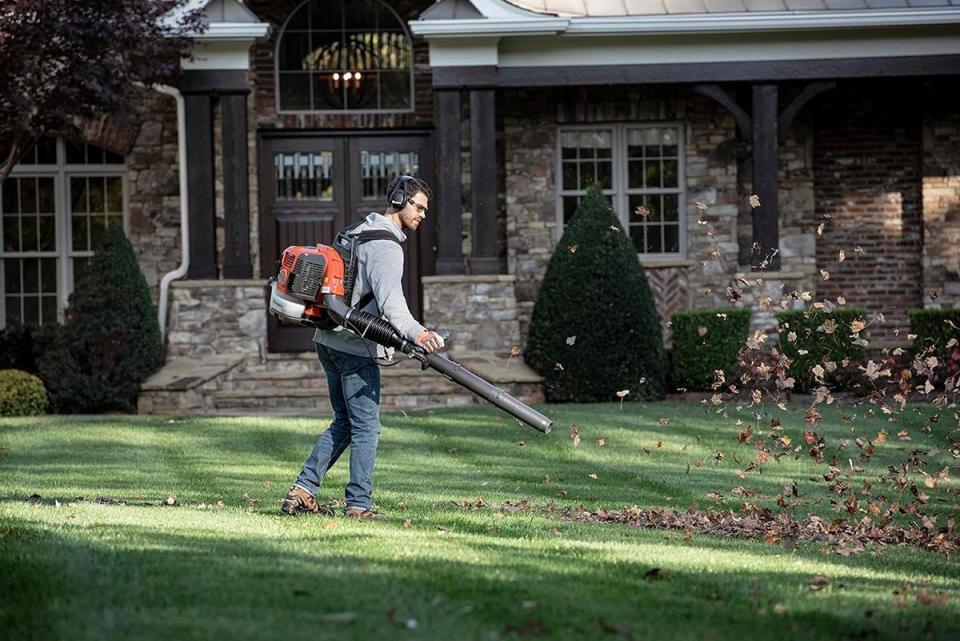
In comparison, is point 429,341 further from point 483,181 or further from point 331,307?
point 483,181

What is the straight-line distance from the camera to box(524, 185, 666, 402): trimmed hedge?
1414cm

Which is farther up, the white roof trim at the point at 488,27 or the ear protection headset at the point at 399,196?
the white roof trim at the point at 488,27

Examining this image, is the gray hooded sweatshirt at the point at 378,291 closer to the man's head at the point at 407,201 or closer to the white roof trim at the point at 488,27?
the man's head at the point at 407,201

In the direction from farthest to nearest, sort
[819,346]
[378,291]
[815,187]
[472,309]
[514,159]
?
[815,187]
[514,159]
[472,309]
[819,346]
[378,291]

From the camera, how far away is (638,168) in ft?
57.2

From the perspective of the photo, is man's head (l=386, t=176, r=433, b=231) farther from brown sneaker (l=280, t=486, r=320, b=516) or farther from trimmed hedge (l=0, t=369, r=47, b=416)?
trimmed hedge (l=0, t=369, r=47, b=416)

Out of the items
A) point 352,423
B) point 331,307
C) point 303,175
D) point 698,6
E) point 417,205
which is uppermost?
point 698,6

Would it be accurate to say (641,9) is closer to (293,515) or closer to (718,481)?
(718,481)

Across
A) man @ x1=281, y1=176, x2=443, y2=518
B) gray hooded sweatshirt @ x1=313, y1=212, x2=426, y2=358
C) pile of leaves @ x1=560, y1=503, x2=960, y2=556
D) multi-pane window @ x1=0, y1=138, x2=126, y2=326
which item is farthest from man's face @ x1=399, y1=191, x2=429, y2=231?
multi-pane window @ x1=0, y1=138, x2=126, y2=326

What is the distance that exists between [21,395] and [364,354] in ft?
24.7

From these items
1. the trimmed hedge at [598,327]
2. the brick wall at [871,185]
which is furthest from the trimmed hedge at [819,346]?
the brick wall at [871,185]

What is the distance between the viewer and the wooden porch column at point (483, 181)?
15617 mm

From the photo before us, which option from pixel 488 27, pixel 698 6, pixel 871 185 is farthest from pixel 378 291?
pixel 871 185

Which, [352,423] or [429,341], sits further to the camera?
[352,423]
